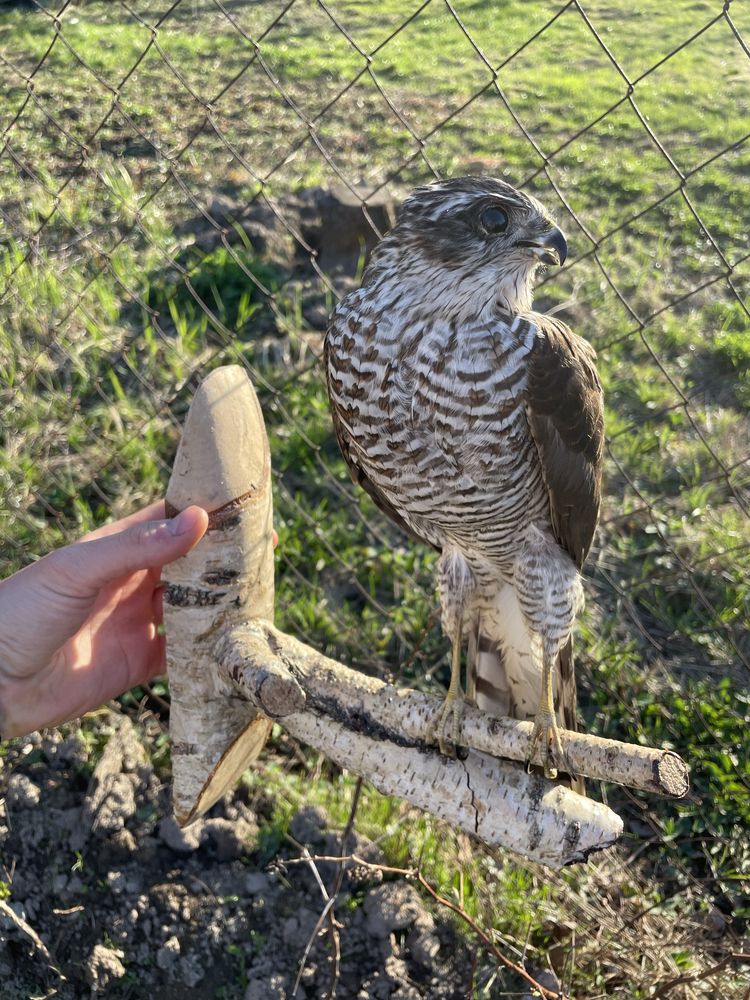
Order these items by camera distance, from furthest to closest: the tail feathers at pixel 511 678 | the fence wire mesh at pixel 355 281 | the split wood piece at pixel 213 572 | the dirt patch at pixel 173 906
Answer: the fence wire mesh at pixel 355 281, the tail feathers at pixel 511 678, the dirt patch at pixel 173 906, the split wood piece at pixel 213 572

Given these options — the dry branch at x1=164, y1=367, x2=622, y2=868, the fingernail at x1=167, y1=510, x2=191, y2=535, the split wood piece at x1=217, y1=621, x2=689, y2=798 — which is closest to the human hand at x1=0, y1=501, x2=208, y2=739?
the fingernail at x1=167, y1=510, x2=191, y2=535

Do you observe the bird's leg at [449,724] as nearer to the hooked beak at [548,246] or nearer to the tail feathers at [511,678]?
→ the tail feathers at [511,678]

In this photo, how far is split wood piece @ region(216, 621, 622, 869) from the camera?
1.99 metres

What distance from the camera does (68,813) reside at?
9.18ft

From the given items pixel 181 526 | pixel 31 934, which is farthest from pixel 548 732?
pixel 31 934

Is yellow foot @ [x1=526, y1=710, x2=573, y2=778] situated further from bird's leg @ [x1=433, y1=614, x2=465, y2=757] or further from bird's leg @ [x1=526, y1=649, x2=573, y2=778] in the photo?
bird's leg @ [x1=433, y1=614, x2=465, y2=757]

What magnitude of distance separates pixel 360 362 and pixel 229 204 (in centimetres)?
329

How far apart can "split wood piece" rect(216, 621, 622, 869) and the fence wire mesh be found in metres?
0.56

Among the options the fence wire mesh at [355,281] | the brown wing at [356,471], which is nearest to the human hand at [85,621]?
the brown wing at [356,471]

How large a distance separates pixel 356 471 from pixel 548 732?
3.02 ft

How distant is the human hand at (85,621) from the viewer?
2.19 meters

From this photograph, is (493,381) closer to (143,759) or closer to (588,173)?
(143,759)

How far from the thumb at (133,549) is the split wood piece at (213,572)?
0.30 feet

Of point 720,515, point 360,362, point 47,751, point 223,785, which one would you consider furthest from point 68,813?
point 720,515
